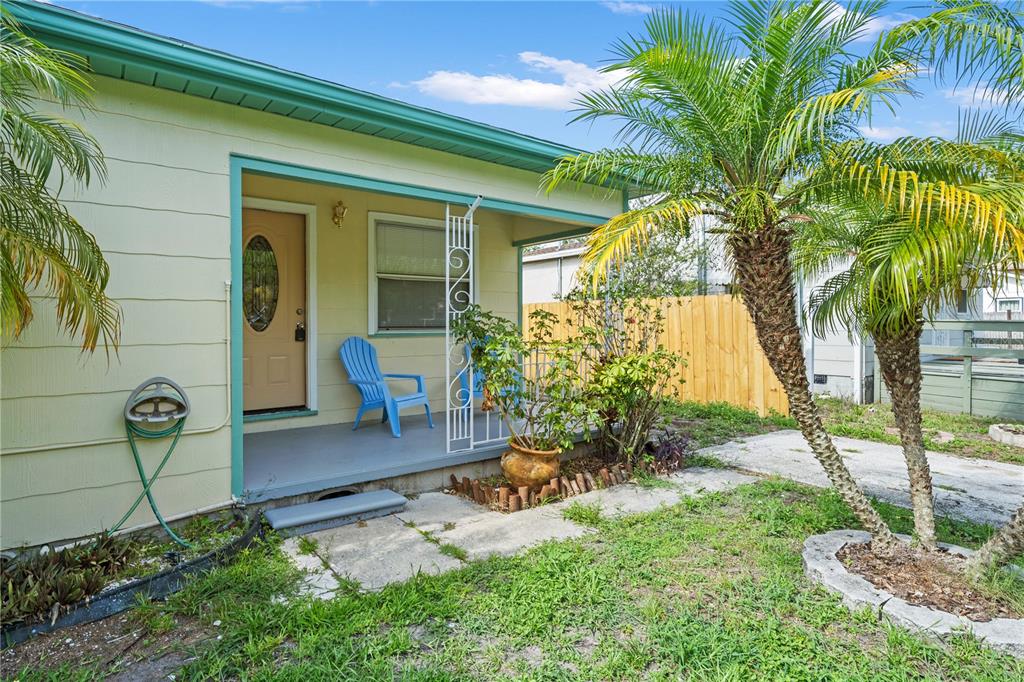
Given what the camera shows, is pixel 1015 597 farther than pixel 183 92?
No

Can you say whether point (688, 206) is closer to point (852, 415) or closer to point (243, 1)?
point (243, 1)

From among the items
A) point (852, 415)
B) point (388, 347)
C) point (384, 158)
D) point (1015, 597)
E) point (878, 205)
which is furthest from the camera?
point (852, 415)

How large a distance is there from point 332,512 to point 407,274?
3186 mm

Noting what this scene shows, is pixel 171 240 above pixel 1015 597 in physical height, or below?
above

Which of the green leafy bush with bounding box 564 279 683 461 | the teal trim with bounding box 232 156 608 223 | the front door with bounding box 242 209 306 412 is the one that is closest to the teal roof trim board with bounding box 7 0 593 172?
the teal trim with bounding box 232 156 608 223

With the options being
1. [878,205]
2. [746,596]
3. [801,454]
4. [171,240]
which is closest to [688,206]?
[878,205]

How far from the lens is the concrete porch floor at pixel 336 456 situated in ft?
12.5

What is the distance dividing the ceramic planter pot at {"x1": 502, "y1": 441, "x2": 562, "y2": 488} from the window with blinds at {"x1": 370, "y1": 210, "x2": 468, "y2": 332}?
2358 millimetres

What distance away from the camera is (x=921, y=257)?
239cm

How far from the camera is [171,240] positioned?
331cm

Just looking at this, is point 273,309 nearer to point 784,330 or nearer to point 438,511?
point 438,511

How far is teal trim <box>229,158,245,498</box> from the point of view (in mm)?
3516

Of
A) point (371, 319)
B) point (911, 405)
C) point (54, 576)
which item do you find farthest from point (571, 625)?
point (371, 319)

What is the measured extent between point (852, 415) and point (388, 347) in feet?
19.8
